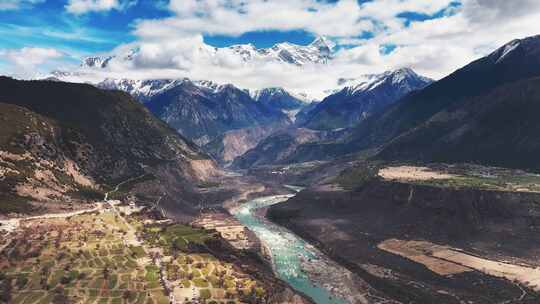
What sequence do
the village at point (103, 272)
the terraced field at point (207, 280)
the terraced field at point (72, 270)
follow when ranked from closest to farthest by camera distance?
1. the terraced field at point (72, 270)
2. the village at point (103, 272)
3. the terraced field at point (207, 280)

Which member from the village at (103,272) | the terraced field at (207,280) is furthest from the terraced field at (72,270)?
the terraced field at (207,280)

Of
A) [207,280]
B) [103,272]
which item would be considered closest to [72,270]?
[103,272]

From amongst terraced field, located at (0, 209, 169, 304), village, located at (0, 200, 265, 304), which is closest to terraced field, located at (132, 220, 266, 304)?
village, located at (0, 200, 265, 304)

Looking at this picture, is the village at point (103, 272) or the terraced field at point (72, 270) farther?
the village at point (103, 272)

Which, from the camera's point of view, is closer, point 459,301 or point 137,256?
point 459,301

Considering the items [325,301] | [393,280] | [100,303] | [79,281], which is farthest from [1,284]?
[393,280]

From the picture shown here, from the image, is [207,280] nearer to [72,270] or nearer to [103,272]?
[103,272]

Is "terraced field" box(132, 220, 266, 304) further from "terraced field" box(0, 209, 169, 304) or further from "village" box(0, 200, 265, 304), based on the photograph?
"terraced field" box(0, 209, 169, 304)

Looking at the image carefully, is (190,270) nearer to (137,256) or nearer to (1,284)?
(137,256)

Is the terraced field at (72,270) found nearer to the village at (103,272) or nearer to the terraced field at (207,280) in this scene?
the village at (103,272)
